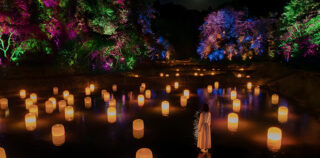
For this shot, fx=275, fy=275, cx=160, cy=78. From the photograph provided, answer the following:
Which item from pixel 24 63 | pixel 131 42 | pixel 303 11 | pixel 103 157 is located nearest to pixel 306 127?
pixel 103 157

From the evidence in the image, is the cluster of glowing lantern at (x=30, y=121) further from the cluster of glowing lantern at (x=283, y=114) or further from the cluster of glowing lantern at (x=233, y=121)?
the cluster of glowing lantern at (x=283, y=114)

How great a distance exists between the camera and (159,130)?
9469 mm

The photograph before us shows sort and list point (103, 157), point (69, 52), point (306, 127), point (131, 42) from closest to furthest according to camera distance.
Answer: point (103, 157)
point (306, 127)
point (69, 52)
point (131, 42)

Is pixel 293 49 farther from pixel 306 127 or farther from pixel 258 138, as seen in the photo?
pixel 258 138


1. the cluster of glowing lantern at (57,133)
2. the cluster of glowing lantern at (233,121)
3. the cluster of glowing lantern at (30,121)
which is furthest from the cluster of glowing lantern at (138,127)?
the cluster of glowing lantern at (30,121)

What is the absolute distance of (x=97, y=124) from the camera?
33.5 ft

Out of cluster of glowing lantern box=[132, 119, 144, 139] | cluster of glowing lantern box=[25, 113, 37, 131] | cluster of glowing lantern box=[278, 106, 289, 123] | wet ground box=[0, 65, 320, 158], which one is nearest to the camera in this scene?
wet ground box=[0, 65, 320, 158]

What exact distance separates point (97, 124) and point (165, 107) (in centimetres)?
346

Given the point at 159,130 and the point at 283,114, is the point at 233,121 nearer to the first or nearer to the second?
the point at 283,114

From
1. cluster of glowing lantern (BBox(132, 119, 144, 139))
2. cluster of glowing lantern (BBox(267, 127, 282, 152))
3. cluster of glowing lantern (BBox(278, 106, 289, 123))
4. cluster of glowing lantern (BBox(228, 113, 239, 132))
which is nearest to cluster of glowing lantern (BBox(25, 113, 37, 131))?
cluster of glowing lantern (BBox(132, 119, 144, 139))

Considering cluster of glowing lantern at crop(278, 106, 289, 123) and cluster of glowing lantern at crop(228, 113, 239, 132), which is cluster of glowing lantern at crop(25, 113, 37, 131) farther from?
cluster of glowing lantern at crop(278, 106, 289, 123)

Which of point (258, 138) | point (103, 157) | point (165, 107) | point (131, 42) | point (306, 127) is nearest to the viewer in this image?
point (103, 157)

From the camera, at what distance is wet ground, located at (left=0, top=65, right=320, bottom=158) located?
24.9 ft

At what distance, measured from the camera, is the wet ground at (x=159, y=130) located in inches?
299
